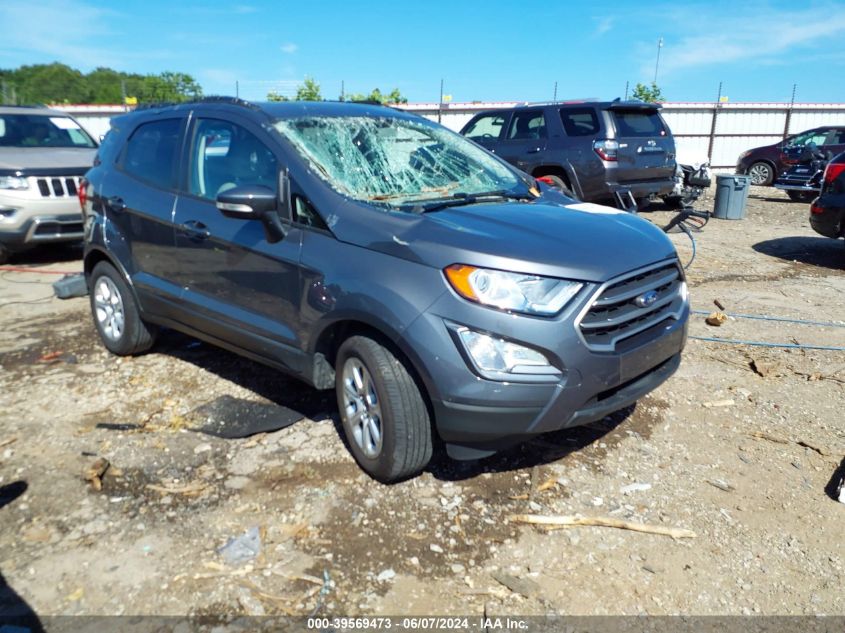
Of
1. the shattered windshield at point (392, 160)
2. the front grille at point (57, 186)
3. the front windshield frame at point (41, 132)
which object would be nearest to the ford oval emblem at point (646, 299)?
the shattered windshield at point (392, 160)

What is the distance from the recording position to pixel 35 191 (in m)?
7.90

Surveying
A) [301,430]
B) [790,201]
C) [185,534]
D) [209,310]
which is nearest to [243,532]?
[185,534]

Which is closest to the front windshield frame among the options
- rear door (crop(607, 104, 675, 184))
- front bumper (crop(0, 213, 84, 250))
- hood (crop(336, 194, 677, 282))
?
front bumper (crop(0, 213, 84, 250))

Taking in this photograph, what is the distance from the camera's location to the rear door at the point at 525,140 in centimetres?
1041

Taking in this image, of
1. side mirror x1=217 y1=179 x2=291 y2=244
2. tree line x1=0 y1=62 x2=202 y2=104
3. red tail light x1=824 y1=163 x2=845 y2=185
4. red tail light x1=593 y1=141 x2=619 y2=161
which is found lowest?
side mirror x1=217 y1=179 x2=291 y2=244

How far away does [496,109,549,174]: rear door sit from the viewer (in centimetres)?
1041

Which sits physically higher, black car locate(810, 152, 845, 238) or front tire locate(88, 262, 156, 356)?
black car locate(810, 152, 845, 238)

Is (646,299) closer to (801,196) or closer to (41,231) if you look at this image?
(41,231)

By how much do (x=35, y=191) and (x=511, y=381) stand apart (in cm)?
730

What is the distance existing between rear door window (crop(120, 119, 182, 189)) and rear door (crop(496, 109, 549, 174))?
6.71 metres

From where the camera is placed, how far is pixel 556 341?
9.04 ft

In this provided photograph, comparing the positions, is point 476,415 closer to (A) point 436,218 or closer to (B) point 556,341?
(B) point 556,341

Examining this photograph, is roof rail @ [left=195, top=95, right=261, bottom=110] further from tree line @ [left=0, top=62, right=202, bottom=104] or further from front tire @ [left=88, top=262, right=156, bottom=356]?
tree line @ [left=0, top=62, right=202, bottom=104]

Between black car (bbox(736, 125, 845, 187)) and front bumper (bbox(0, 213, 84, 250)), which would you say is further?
black car (bbox(736, 125, 845, 187))
